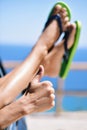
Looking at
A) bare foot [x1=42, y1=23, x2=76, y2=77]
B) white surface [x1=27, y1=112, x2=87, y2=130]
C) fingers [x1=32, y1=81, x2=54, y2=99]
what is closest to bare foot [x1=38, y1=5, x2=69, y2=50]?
bare foot [x1=42, y1=23, x2=76, y2=77]

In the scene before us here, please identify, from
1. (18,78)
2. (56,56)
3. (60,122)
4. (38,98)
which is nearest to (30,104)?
(38,98)

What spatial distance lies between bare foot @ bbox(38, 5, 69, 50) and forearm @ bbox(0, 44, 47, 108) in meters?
Answer: 0.15

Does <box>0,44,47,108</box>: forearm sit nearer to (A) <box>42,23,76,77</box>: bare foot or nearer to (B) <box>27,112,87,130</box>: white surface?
(A) <box>42,23,76,77</box>: bare foot

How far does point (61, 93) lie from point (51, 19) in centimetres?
182

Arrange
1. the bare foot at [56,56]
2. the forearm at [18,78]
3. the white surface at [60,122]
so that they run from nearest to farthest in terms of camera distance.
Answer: the forearm at [18,78]
the bare foot at [56,56]
the white surface at [60,122]

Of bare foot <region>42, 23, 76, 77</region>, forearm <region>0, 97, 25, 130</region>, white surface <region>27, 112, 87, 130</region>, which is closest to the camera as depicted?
forearm <region>0, 97, 25, 130</region>

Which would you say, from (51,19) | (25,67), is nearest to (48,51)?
(51,19)

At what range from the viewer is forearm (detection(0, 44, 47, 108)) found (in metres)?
1.49

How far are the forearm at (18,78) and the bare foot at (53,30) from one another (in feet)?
0.49

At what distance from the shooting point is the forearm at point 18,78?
1.49m

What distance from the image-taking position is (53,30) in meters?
2.21

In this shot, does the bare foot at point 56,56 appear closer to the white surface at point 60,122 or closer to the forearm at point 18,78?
the forearm at point 18,78

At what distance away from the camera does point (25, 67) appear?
1.76 metres

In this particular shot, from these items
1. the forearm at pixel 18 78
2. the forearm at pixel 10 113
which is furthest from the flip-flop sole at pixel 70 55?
the forearm at pixel 10 113
